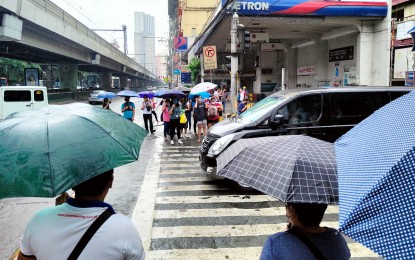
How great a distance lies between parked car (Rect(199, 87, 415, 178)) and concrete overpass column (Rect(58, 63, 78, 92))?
43179mm

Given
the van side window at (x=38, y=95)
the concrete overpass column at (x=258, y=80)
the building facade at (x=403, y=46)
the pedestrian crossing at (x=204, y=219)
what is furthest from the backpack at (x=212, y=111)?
the concrete overpass column at (x=258, y=80)

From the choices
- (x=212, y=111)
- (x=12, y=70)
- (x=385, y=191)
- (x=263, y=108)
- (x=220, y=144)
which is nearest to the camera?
(x=385, y=191)

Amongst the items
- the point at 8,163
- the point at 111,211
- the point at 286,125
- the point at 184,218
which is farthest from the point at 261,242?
the point at 8,163

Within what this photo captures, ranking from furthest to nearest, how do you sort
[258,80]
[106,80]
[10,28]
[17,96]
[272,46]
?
[106,80]
[258,80]
[272,46]
[10,28]
[17,96]

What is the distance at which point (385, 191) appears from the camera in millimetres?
1354

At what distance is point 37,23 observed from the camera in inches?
928

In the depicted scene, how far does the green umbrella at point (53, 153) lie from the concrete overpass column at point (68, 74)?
156 ft

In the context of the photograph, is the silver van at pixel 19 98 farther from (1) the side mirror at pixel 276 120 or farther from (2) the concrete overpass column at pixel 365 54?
(2) the concrete overpass column at pixel 365 54

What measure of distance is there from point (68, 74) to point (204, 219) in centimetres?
4501

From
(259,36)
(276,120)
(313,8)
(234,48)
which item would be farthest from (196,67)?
(276,120)

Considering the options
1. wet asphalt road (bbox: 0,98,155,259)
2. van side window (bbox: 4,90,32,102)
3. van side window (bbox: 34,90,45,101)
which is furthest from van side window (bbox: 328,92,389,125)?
van side window (bbox: 4,90,32,102)

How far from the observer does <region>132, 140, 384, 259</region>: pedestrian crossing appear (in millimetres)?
4449

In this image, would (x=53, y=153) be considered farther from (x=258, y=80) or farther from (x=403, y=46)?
(x=258, y=80)

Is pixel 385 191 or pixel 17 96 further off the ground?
pixel 17 96
